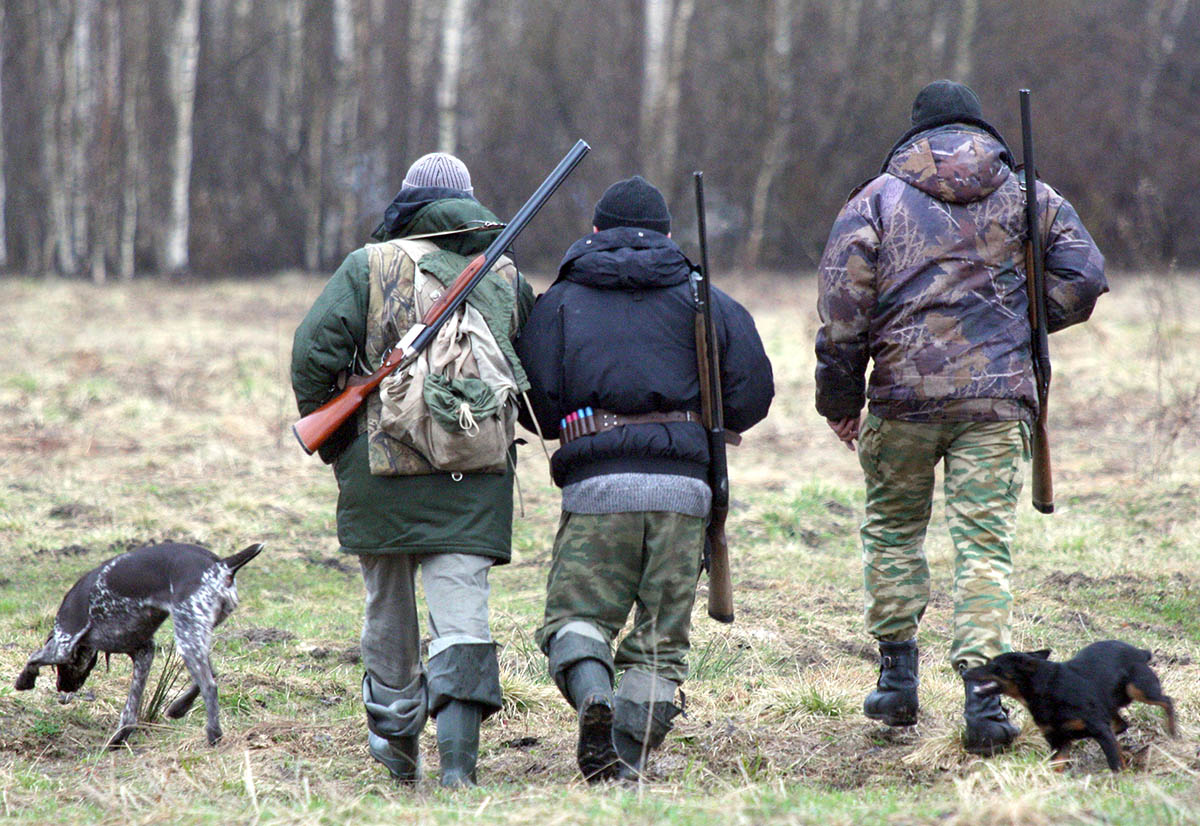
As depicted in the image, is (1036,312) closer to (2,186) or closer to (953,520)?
(953,520)

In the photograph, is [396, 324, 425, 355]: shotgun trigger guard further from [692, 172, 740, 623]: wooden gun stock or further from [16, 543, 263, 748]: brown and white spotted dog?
[16, 543, 263, 748]: brown and white spotted dog

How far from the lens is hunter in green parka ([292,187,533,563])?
3.84 metres

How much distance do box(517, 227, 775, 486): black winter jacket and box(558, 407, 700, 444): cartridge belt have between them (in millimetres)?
19

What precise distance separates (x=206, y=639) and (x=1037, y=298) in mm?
3072

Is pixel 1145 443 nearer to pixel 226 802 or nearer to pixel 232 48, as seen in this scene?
pixel 226 802

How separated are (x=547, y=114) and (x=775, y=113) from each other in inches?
165

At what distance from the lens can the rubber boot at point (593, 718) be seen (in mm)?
3703

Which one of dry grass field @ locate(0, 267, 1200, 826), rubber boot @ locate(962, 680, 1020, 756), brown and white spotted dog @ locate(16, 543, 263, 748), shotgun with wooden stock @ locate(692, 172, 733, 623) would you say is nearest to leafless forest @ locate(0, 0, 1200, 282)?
dry grass field @ locate(0, 267, 1200, 826)

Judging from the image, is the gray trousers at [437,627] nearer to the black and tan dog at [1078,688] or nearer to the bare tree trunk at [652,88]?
the black and tan dog at [1078,688]

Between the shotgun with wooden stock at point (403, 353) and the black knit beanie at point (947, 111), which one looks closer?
the shotgun with wooden stock at point (403, 353)

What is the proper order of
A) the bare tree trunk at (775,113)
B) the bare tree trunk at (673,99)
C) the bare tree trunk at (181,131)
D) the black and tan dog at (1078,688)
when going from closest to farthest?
the black and tan dog at (1078,688), the bare tree trunk at (181,131), the bare tree trunk at (673,99), the bare tree trunk at (775,113)

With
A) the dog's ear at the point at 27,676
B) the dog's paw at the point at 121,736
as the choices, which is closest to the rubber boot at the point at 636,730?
the dog's paw at the point at 121,736

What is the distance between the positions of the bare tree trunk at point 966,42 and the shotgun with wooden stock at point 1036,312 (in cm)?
1848

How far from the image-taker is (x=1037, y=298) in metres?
4.10
